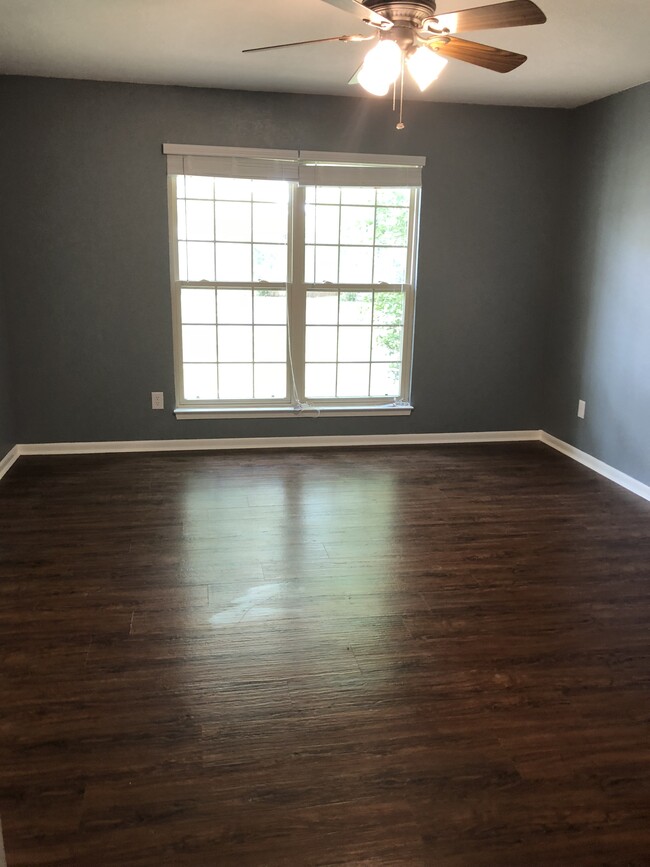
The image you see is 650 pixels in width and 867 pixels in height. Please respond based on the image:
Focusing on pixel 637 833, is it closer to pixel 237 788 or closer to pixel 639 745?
pixel 639 745

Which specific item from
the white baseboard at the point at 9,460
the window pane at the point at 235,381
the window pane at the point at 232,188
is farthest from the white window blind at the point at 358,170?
the white baseboard at the point at 9,460

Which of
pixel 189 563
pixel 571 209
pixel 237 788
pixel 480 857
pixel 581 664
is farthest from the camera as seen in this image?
pixel 571 209

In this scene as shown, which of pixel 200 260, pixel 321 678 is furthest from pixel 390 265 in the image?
pixel 321 678

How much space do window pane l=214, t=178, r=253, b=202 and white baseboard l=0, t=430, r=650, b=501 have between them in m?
1.67

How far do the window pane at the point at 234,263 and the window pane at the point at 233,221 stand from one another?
6 centimetres

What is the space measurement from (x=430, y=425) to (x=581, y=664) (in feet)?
9.41

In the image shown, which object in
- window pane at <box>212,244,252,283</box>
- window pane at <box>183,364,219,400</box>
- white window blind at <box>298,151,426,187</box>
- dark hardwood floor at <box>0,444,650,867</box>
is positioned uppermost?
white window blind at <box>298,151,426,187</box>

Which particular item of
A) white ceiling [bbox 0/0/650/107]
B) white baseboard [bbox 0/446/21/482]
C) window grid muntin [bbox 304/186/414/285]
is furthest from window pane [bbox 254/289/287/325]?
white baseboard [bbox 0/446/21/482]

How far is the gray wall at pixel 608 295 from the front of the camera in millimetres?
4098

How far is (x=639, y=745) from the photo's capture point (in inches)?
77.9

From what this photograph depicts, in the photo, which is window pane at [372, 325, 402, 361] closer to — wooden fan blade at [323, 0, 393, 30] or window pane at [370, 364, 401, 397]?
window pane at [370, 364, 401, 397]

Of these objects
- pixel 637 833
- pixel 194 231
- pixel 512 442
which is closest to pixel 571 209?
pixel 512 442

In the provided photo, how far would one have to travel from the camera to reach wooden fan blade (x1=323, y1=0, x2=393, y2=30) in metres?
2.09

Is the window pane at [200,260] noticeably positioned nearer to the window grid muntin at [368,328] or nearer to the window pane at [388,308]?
the window grid muntin at [368,328]
